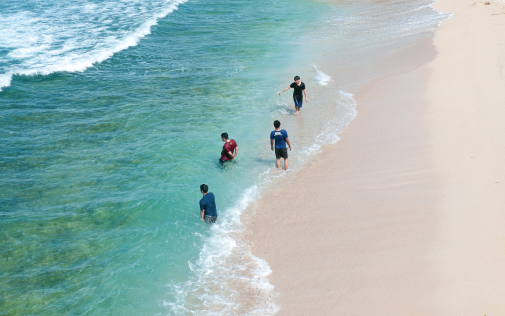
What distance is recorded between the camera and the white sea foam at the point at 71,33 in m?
21.2

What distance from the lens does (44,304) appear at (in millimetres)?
7887

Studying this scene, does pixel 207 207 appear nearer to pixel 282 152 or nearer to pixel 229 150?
pixel 229 150

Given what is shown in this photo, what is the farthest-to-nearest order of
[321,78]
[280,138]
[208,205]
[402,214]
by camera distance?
[321,78]
[280,138]
[208,205]
[402,214]

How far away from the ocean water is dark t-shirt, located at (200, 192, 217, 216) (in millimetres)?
365

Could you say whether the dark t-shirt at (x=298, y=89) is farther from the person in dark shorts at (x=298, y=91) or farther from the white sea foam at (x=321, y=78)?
the white sea foam at (x=321, y=78)

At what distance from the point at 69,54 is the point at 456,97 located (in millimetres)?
18685

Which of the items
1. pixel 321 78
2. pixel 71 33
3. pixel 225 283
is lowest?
pixel 225 283

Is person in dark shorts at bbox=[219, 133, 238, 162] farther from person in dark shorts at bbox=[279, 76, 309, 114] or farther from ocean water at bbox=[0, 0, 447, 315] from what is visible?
person in dark shorts at bbox=[279, 76, 309, 114]

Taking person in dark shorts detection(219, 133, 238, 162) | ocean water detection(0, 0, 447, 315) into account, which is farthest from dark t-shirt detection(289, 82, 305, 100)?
person in dark shorts detection(219, 133, 238, 162)

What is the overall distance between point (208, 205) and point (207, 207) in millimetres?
57

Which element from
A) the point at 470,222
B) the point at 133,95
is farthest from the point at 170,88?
the point at 470,222

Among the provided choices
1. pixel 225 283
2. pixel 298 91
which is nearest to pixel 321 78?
pixel 298 91

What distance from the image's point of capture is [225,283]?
7.97 meters

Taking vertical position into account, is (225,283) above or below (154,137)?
below
